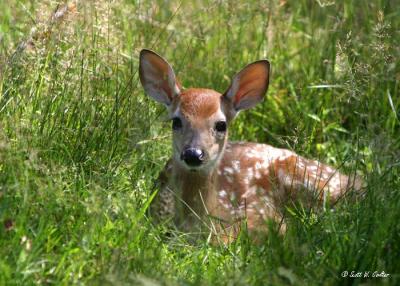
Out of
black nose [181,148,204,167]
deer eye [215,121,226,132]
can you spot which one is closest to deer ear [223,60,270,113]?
deer eye [215,121,226,132]

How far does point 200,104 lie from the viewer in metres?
5.11

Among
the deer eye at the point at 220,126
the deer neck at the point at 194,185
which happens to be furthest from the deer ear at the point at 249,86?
the deer neck at the point at 194,185

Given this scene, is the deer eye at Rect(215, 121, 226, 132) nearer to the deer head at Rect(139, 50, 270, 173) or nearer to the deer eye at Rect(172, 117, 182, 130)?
the deer head at Rect(139, 50, 270, 173)

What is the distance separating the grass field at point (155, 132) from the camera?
3637 millimetres

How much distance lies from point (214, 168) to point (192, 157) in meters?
0.40

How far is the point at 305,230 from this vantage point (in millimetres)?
4047

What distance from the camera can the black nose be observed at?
4777mm

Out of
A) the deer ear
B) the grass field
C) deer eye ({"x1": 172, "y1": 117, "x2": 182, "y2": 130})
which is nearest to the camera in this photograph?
the grass field

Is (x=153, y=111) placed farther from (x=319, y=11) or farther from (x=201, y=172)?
(x=319, y=11)

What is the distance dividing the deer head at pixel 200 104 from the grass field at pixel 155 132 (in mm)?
123

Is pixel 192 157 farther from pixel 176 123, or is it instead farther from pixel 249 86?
pixel 249 86

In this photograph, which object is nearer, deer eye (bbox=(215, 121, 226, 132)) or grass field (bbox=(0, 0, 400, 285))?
grass field (bbox=(0, 0, 400, 285))

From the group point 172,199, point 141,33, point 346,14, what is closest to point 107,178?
point 172,199

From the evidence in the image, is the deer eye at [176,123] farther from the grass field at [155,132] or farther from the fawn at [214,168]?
the grass field at [155,132]
